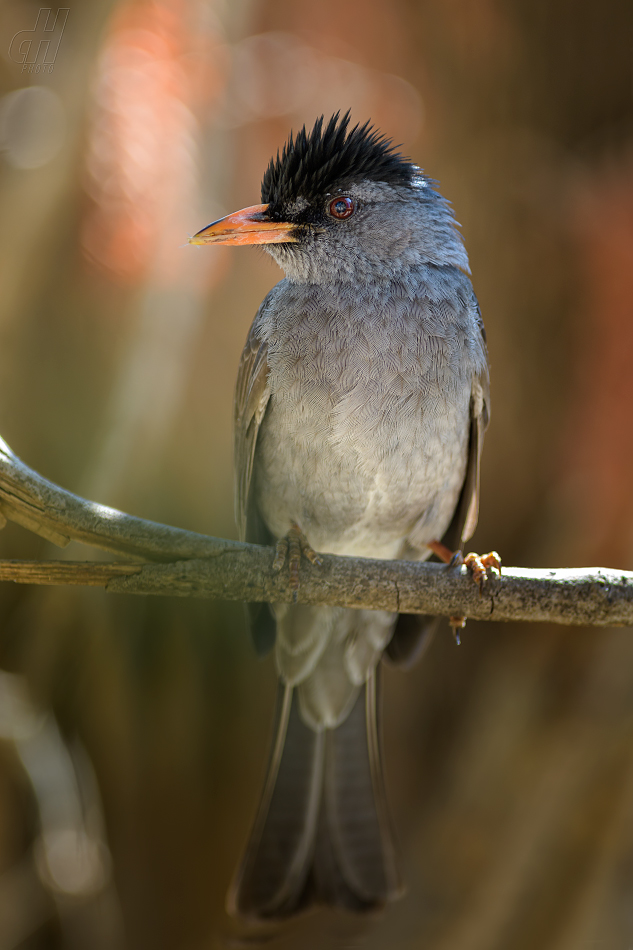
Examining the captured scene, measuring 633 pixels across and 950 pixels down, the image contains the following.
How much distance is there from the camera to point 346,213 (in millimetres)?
1643

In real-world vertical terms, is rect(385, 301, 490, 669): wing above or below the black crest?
below

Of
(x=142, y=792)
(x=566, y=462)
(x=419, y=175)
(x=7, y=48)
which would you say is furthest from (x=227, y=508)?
(x=7, y=48)

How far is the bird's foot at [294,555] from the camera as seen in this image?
141 cm

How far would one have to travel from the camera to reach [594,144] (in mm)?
2631

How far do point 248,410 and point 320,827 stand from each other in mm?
1183

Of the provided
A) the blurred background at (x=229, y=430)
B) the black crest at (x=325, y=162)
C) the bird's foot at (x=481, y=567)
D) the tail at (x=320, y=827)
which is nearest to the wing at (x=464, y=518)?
the tail at (x=320, y=827)

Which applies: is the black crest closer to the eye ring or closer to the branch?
the eye ring

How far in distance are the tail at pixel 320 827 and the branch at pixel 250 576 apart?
81 cm

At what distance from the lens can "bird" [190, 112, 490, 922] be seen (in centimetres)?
158

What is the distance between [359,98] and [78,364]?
1487mm

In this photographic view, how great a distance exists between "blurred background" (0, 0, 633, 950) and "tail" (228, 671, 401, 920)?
0.66m

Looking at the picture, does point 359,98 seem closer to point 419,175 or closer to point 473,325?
point 419,175

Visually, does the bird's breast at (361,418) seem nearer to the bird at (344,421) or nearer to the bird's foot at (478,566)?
the bird at (344,421)

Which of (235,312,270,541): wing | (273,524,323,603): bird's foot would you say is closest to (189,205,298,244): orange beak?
(235,312,270,541): wing
